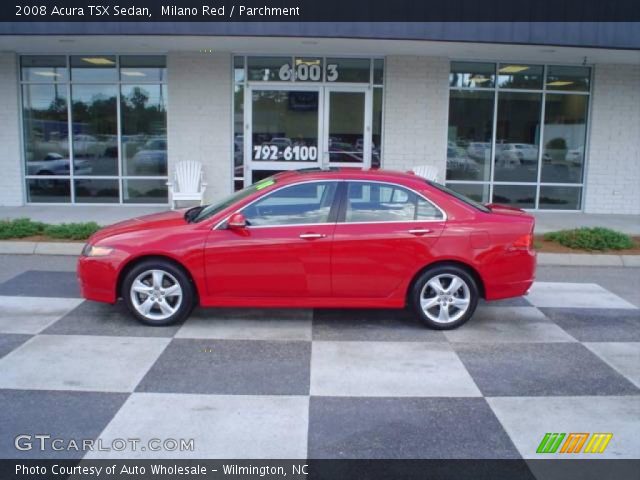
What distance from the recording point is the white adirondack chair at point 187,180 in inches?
556

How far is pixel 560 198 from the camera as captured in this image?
15.7m

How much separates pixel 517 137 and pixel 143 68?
343 inches

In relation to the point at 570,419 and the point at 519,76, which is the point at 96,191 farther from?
the point at 570,419

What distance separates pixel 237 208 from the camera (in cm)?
675

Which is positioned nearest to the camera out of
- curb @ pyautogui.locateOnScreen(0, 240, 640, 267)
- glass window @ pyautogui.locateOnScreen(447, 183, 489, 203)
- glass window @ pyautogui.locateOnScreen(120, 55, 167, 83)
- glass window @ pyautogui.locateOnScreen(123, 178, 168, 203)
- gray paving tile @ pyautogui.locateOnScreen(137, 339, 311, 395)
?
gray paving tile @ pyautogui.locateOnScreen(137, 339, 311, 395)

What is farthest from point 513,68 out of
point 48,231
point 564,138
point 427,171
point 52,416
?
point 52,416

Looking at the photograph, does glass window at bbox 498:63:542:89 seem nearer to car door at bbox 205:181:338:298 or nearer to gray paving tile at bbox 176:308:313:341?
gray paving tile at bbox 176:308:313:341

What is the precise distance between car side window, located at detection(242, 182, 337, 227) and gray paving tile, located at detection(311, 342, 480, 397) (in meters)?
1.31

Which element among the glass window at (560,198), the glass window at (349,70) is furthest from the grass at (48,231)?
the glass window at (560,198)

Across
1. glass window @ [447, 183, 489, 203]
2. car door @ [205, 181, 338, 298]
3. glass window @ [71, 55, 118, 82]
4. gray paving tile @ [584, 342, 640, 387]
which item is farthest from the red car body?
glass window @ [71, 55, 118, 82]

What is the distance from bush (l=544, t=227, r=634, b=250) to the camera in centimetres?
1075

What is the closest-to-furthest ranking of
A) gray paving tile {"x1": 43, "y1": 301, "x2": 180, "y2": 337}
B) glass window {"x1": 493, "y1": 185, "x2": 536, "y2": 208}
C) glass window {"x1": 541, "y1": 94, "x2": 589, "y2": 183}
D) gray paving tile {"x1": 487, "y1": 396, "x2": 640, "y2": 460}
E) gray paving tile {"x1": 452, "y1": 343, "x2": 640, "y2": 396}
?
gray paving tile {"x1": 487, "y1": 396, "x2": 640, "y2": 460}
gray paving tile {"x1": 452, "y1": 343, "x2": 640, "y2": 396}
gray paving tile {"x1": 43, "y1": 301, "x2": 180, "y2": 337}
glass window {"x1": 541, "y1": 94, "x2": 589, "y2": 183}
glass window {"x1": 493, "y1": 185, "x2": 536, "y2": 208}
